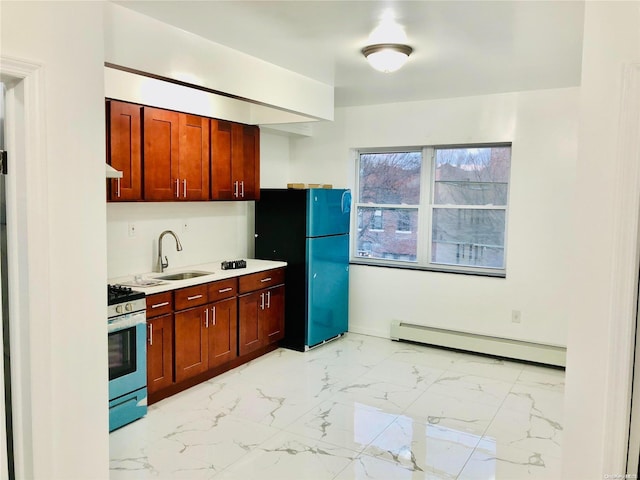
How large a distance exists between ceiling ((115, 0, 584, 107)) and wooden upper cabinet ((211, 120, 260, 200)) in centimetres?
99

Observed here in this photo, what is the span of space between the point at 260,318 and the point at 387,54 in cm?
265

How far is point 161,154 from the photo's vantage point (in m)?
4.01

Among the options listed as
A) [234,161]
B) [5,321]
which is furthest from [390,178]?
[5,321]

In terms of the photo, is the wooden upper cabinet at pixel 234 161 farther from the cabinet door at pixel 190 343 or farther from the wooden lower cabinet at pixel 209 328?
the cabinet door at pixel 190 343

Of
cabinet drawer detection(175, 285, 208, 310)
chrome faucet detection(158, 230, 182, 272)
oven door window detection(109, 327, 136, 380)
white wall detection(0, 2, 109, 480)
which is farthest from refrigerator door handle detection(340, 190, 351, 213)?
white wall detection(0, 2, 109, 480)

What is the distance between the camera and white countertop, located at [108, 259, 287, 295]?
375cm

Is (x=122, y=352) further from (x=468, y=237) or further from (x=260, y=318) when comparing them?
(x=468, y=237)

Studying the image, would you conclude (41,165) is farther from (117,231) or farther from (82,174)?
(117,231)

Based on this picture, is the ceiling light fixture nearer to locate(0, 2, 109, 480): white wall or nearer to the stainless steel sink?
locate(0, 2, 109, 480): white wall

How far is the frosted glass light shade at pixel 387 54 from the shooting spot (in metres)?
3.25

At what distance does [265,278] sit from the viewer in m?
4.85

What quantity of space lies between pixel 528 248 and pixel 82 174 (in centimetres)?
406

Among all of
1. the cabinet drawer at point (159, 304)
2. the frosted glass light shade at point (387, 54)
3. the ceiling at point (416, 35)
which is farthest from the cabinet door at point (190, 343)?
the frosted glass light shade at point (387, 54)

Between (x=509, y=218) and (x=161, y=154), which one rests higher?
(x=161, y=154)
